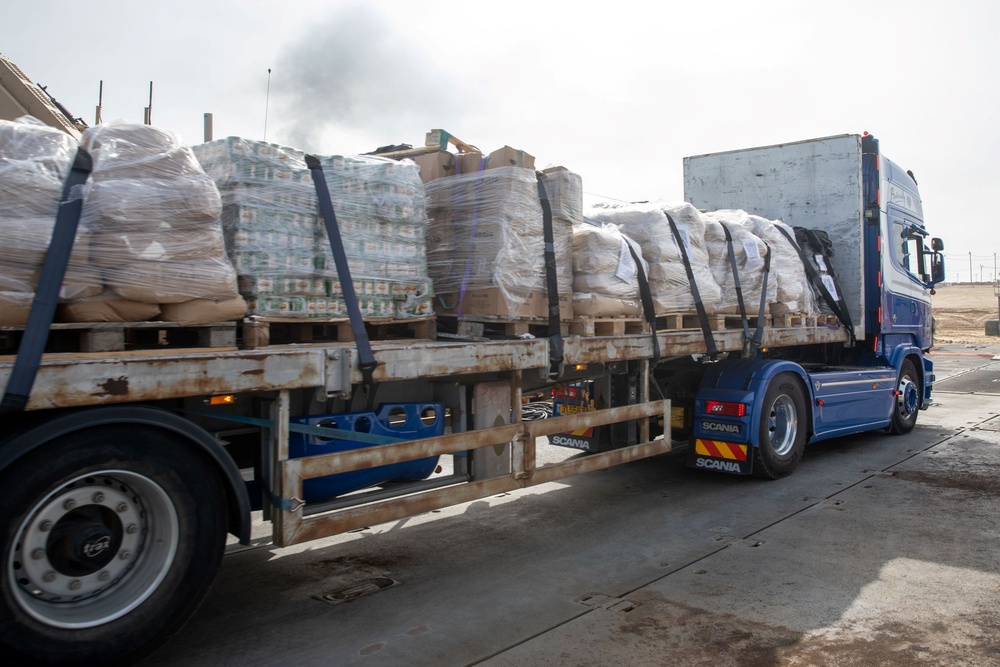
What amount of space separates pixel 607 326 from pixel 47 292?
3870 mm

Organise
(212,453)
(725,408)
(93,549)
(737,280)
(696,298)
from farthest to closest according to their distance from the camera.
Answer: (737,280) → (725,408) → (696,298) → (212,453) → (93,549)

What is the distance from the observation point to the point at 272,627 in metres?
3.95

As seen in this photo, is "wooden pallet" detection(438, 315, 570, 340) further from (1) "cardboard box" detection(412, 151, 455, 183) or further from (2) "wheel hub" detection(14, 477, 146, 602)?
(2) "wheel hub" detection(14, 477, 146, 602)

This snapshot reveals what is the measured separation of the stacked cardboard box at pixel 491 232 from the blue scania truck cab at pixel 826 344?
8.10 ft

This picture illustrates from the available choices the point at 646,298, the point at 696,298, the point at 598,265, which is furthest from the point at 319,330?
the point at 696,298

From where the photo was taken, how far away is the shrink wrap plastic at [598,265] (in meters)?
5.72

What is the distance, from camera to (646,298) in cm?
622

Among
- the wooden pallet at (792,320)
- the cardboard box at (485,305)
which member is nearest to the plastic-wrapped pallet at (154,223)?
the cardboard box at (485,305)

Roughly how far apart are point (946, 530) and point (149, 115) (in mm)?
11425

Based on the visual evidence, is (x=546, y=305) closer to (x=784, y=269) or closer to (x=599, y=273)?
(x=599, y=273)

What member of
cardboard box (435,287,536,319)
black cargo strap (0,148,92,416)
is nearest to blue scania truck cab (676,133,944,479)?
cardboard box (435,287,536,319)

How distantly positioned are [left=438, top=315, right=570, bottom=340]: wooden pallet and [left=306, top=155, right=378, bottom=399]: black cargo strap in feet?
3.37

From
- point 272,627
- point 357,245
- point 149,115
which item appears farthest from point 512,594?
point 149,115

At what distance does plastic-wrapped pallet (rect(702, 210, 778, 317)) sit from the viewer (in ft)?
23.6
